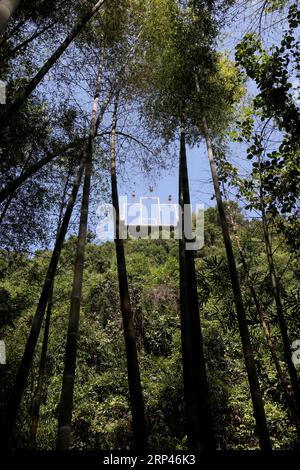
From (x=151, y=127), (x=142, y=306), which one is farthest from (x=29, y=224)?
(x=142, y=306)

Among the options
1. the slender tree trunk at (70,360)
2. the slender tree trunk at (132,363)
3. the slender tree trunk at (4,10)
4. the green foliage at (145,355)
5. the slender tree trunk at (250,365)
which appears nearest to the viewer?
the slender tree trunk at (4,10)

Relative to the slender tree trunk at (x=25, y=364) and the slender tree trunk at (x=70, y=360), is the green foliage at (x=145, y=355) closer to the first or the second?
the slender tree trunk at (x=25, y=364)

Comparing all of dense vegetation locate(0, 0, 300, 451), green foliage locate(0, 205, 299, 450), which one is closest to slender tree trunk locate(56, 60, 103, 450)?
dense vegetation locate(0, 0, 300, 451)

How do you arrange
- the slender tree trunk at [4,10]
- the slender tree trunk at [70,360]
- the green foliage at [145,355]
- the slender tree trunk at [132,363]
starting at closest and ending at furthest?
the slender tree trunk at [4,10], the slender tree trunk at [70,360], the slender tree trunk at [132,363], the green foliage at [145,355]

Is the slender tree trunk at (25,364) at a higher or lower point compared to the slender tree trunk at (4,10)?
lower

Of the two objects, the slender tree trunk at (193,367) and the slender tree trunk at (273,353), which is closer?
the slender tree trunk at (193,367)

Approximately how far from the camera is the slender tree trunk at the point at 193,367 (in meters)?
3.56

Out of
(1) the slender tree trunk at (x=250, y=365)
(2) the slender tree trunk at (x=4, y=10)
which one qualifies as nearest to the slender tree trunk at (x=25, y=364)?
(1) the slender tree trunk at (x=250, y=365)

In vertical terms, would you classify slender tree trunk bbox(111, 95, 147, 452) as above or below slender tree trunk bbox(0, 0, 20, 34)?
below

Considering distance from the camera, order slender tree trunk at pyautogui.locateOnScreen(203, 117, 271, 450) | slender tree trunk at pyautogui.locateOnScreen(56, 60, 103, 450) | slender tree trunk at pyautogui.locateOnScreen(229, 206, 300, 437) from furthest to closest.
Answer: slender tree trunk at pyautogui.locateOnScreen(229, 206, 300, 437), slender tree trunk at pyautogui.locateOnScreen(203, 117, 271, 450), slender tree trunk at pyautogui.locateOnScreen(56, 60, 103, 450)

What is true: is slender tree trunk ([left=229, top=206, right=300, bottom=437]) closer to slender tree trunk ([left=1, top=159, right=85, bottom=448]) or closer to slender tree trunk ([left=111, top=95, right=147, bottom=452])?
slender tree trunk ([left=111, top=95, right=147, bottom=452])

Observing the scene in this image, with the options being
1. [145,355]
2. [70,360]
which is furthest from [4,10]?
[145,355]

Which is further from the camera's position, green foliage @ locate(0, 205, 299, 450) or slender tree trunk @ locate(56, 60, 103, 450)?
green foliage @ locate(0, 205, 299, 450)

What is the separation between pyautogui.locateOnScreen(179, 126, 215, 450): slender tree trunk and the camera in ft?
11.7
